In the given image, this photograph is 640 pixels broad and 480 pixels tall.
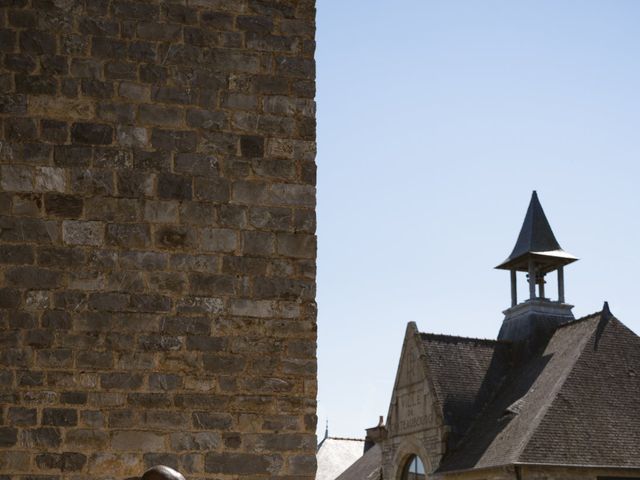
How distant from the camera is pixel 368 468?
125 feet

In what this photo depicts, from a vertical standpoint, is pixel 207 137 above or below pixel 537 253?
below

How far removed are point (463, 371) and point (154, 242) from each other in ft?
83.1

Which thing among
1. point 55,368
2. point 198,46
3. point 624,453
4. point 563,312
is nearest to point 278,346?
point 55,368

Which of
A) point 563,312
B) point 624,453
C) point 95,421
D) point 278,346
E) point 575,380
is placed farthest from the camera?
point 563,312

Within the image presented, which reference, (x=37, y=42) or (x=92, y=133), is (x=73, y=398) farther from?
(x=37, y=42)

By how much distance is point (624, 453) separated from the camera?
24.3 meters

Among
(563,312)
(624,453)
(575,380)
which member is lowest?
(624,453)

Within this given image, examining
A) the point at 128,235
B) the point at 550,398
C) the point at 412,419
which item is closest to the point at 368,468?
the point at 412,419

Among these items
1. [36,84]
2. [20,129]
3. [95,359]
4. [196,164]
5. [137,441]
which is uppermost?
[36,84]

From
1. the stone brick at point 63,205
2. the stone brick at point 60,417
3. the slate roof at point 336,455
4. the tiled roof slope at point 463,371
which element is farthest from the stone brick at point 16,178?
the slate roof at point 336,455

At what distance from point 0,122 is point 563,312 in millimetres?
28892

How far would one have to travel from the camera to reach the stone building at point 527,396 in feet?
79.4

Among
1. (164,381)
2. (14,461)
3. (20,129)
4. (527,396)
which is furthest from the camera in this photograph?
(527,396)

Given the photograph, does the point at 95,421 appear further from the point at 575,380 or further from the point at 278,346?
the point at 575,380
